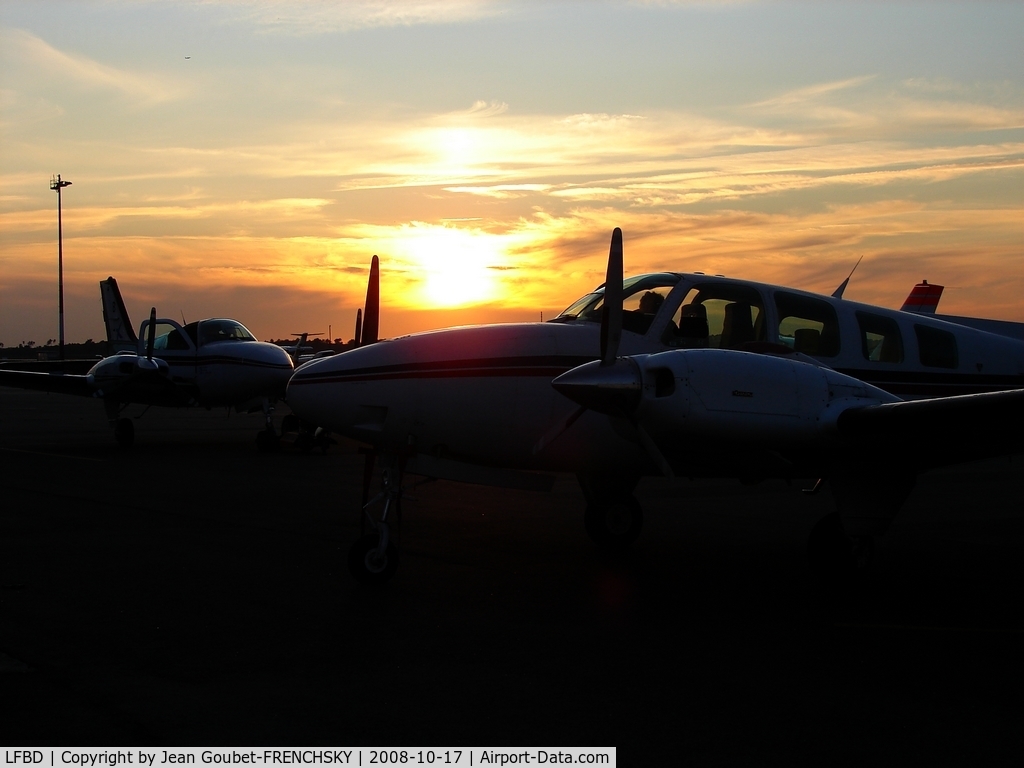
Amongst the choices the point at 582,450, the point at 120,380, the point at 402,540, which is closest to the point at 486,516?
the point at 402,540

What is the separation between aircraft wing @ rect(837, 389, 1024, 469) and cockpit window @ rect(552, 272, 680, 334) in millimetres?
2227

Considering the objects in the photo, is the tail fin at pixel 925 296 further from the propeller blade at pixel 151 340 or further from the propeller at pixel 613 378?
the propeller at pixel 613 378

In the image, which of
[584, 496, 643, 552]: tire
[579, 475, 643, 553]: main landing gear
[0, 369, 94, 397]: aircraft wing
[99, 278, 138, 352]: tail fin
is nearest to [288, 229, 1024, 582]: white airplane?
[579, 475, 643, 553]: main landing gear

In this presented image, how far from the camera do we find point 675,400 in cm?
737

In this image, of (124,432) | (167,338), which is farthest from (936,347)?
(167,338)

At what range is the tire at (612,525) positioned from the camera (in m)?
10.7

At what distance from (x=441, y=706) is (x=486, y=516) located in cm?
783

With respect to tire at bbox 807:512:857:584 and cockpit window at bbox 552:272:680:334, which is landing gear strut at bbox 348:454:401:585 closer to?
cockpit window at bbox 552:272:680:334

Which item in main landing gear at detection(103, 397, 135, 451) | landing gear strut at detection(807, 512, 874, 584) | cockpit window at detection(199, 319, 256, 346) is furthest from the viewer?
cockpit window at detection(199, 319, 256, 346)

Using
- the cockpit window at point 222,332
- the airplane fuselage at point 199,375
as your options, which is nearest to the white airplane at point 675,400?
the airplane fuselage at point 199,375

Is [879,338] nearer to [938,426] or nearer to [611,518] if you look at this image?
[938,426]

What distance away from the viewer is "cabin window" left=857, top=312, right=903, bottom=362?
977 centimetres

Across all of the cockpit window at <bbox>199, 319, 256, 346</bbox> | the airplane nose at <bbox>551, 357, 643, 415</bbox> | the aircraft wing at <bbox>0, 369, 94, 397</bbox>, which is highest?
the cockpit window at <bbox>199, 319, 256, 346</bbox>

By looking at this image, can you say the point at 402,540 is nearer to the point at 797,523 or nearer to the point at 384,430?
the point at 384,430
